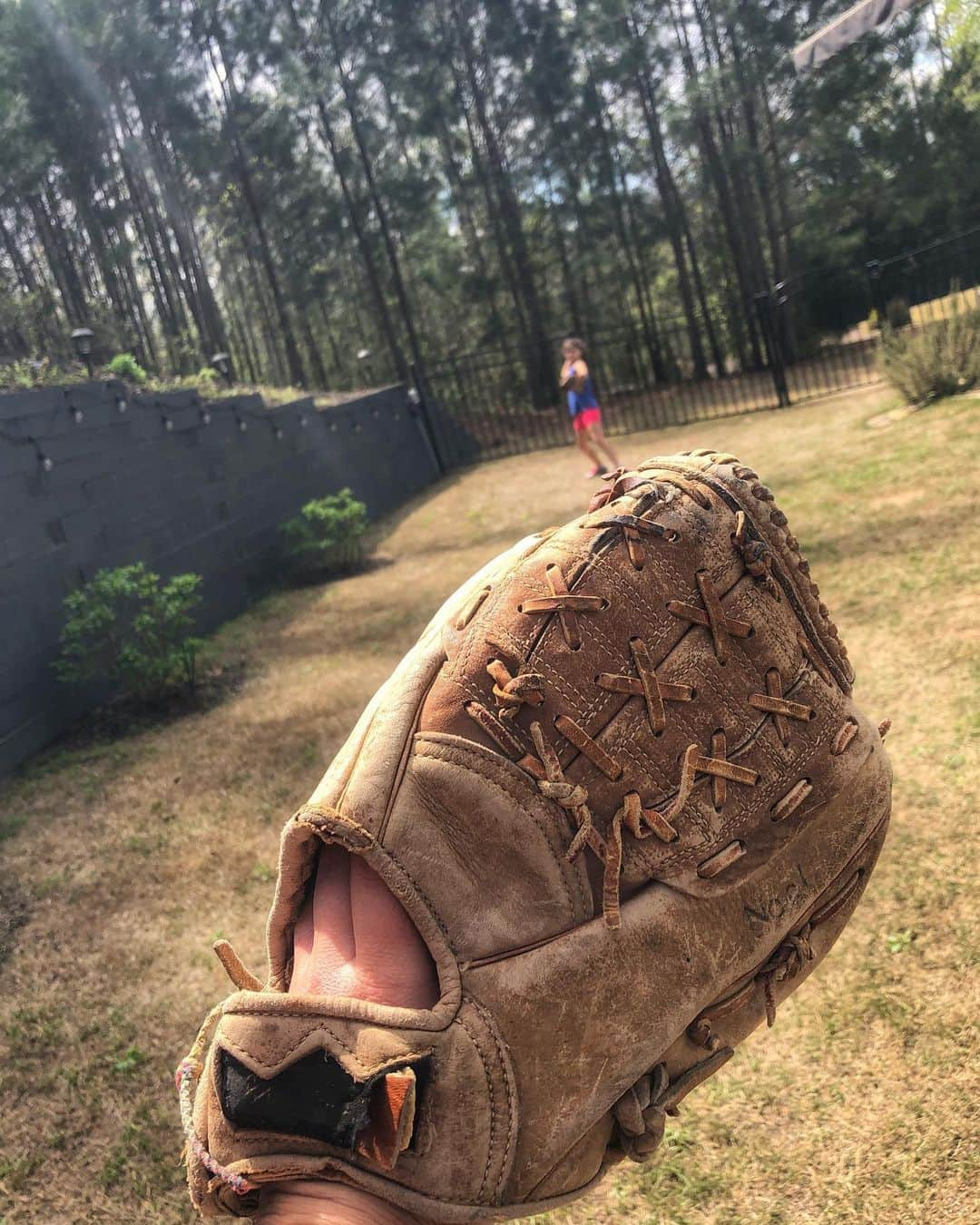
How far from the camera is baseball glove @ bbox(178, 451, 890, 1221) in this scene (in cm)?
92

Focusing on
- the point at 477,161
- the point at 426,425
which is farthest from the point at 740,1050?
the point at 477,161

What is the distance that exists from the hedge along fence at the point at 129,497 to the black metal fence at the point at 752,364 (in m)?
4.68

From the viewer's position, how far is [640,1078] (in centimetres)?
106

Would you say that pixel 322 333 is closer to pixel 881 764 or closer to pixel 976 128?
pixel 976 128

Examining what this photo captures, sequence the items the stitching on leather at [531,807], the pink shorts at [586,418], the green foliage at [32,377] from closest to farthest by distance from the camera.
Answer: the stitching on leather at [531,807] → the green foliage at [32,377] → the pink shorts at [586,418]

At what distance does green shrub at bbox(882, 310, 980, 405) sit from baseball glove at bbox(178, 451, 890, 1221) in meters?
8.48

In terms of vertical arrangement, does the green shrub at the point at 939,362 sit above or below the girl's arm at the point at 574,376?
below

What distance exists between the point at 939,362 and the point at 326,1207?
9110 mm

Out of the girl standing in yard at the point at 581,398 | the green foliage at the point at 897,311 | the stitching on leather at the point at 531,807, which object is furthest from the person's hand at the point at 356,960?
the green foliage at the point at 897,311

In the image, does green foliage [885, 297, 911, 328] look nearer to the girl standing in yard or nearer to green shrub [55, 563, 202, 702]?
the girl standing in yard

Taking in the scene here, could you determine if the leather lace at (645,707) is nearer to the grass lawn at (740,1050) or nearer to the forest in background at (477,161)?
the grass lawn at (740,1050)

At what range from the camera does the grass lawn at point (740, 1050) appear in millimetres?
1797

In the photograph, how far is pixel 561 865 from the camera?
1.00m

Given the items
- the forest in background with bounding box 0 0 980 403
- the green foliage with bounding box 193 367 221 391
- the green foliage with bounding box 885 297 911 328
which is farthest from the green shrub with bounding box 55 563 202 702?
the green foliage with bounding box 885 297 911 328
